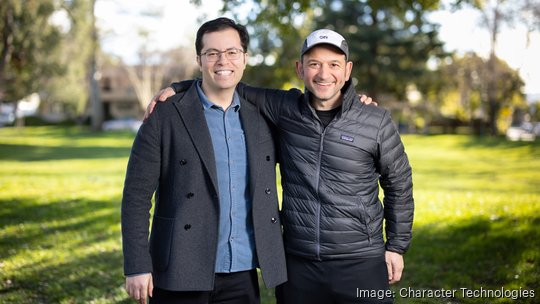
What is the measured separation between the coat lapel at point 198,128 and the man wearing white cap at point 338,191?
63cm

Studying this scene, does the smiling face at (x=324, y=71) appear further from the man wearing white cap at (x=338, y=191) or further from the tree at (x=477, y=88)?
the tree at (x=477, y=88)

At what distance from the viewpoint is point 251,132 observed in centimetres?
339

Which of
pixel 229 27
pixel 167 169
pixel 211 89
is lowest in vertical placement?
pixel 167 169

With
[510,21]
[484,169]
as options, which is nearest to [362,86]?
[510,21]

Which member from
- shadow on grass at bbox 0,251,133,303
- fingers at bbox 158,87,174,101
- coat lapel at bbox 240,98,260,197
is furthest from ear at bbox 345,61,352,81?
shadow on grass at bbox 0,251,133,303

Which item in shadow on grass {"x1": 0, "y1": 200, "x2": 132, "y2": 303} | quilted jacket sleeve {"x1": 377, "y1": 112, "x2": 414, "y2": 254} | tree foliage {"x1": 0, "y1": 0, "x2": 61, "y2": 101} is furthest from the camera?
tree foliage {"x1": 0, "y1": 0, "x2": 61, "y2": 101}

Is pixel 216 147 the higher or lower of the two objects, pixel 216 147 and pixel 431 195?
the higher

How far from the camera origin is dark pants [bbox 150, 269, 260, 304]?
10.7 ft

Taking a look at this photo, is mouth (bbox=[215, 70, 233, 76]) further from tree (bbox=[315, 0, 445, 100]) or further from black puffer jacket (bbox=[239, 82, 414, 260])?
tree (bbox=[315, 0, 445, 100])

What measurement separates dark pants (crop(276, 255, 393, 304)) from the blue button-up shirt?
1.25 ft

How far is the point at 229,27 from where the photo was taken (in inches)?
130

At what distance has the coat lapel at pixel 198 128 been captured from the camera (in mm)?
3158

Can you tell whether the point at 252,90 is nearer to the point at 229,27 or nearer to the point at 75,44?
the point at 229,27

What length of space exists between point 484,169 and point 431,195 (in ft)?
31.5
